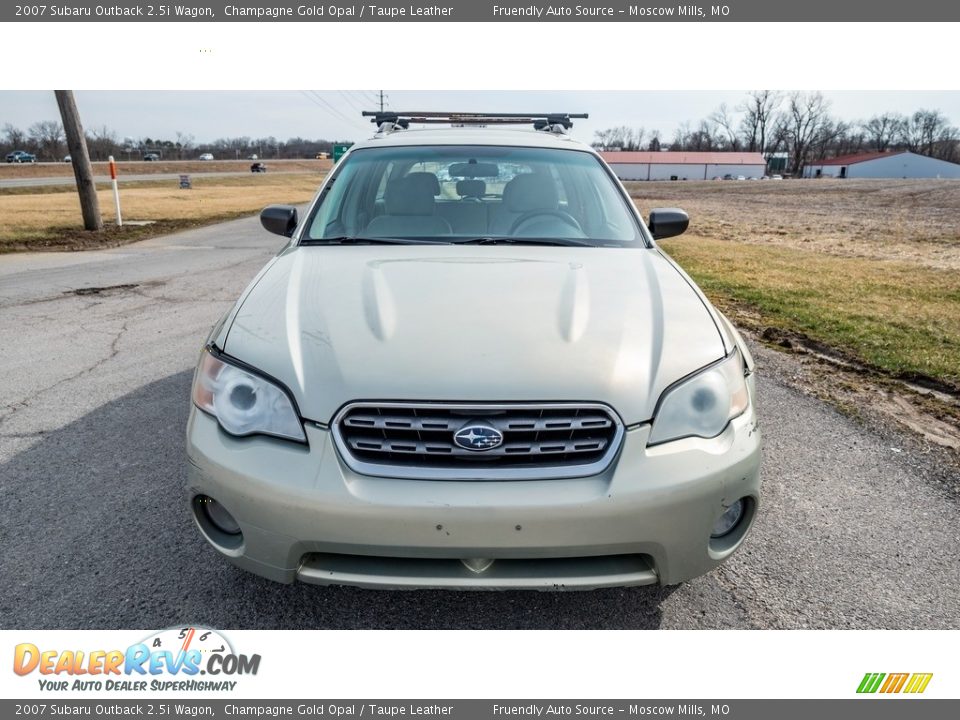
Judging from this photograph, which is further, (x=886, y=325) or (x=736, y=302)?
(x=736, y=302)

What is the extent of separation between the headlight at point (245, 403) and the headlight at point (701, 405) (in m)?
1.10

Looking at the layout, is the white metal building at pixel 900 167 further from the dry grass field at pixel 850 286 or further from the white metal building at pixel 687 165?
the dry grass field at pixel 850 286

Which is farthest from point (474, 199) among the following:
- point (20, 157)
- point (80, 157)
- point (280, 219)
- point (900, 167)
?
point (900, 167)

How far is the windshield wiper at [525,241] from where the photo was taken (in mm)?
3234

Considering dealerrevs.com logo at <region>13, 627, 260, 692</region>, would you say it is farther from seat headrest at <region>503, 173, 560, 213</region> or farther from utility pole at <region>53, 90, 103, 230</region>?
utility pole at <region>53, 90, 103, 230</region>

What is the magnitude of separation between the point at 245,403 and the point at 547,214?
196 centimetres

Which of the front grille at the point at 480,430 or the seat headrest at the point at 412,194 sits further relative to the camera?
the seat headrest at the point at 412,194

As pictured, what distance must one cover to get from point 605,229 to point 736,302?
4877mm

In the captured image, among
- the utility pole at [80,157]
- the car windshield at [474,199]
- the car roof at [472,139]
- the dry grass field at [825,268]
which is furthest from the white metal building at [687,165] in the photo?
the car windshield at [474,199]

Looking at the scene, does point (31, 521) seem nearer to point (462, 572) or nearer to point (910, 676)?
point (462, 572)

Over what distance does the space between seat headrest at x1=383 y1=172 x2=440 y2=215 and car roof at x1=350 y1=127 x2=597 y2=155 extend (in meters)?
0.44

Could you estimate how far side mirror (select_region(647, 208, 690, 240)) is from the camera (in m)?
3.76

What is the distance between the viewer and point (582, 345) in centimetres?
217

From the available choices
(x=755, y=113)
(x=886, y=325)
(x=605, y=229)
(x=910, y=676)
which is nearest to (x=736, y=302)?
(x=886, y=325)
